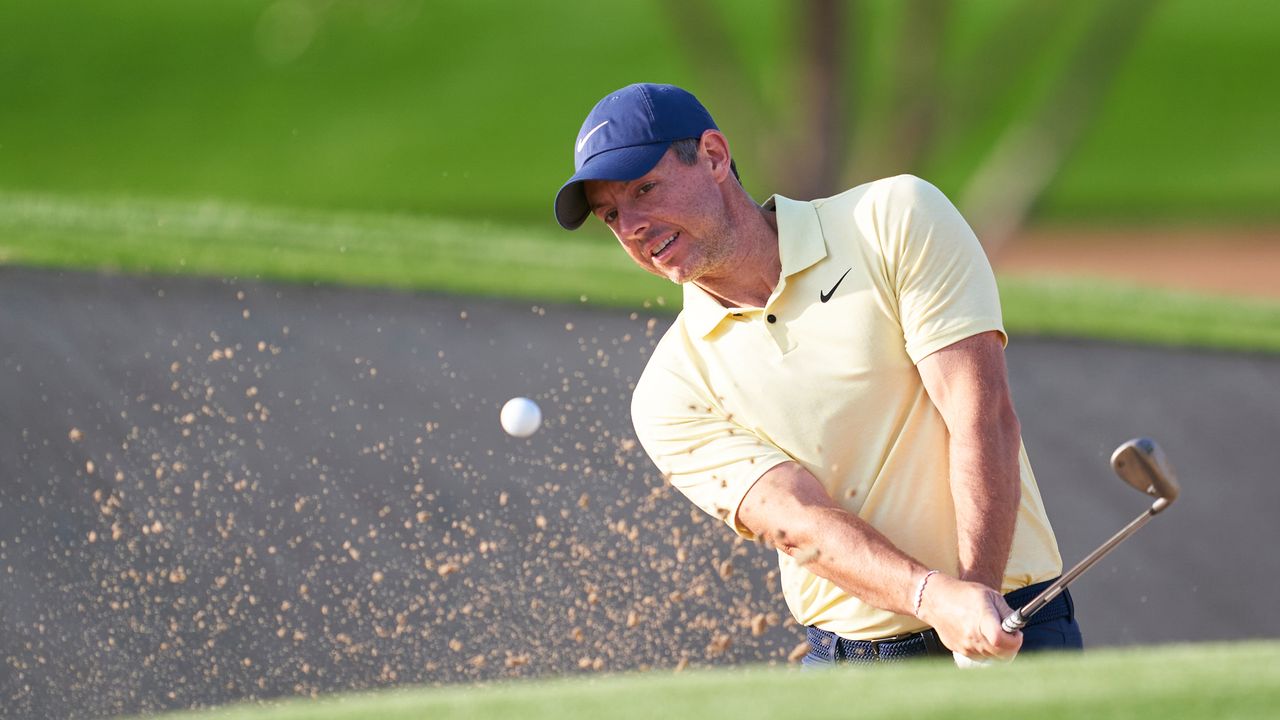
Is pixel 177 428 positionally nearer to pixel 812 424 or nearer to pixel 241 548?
pixel 241 548

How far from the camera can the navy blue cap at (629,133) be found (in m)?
2.86

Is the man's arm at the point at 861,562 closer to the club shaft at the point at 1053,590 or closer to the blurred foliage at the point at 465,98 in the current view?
the club shaft at the point at 1053,590

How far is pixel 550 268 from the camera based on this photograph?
588 cm

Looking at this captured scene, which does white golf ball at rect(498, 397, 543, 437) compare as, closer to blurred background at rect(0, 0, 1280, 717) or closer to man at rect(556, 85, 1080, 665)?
blurred background at rect(0, 0, 1280, 717)

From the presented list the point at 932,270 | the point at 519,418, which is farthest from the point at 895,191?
the point at 519,418

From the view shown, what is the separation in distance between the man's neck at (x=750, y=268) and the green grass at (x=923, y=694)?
0.87m

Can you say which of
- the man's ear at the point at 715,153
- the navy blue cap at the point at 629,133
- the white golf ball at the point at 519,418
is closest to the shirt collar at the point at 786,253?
the man's ear at the point at 715,153

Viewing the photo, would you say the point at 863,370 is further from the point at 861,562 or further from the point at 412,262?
the point at 412,262

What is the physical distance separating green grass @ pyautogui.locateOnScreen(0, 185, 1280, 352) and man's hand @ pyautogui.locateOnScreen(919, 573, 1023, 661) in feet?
9.56

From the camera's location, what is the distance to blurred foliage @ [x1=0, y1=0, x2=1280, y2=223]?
1627 centimetres

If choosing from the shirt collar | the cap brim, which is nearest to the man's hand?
the shirt collar

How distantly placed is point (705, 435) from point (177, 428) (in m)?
2.47

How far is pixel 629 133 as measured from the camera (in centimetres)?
288

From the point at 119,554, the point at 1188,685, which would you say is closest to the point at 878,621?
the point at 1188,685
